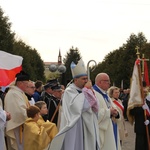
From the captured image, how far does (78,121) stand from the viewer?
21.4 ft

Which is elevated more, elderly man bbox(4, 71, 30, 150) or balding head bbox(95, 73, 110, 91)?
balding head bbox(95, 73, 110, 91)

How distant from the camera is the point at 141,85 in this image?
31.1ft

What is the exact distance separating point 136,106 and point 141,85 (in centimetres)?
51

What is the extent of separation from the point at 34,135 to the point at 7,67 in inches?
95.6

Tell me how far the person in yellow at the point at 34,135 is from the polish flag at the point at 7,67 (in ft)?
5.87

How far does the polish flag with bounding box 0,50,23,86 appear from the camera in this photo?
8.62 meters

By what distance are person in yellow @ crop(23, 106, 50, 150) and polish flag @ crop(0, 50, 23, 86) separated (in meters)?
1.79

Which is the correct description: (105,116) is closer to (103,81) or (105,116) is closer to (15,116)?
(103,81)

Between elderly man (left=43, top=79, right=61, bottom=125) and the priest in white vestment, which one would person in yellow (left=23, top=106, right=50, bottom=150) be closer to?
the priest in white vestment

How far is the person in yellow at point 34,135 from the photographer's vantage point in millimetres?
6812

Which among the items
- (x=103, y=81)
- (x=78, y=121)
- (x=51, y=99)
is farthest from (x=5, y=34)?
(x=78, y=121)

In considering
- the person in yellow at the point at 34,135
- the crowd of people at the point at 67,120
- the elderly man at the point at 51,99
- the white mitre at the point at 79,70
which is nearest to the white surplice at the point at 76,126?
the crowd of people at the point at 67,120

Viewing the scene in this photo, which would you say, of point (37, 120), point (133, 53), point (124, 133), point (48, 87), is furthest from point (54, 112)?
point (133, 53)

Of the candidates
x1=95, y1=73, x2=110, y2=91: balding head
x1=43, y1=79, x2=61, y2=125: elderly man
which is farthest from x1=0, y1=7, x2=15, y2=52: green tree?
x1=95, y1=73, x2=110, y2=91: balding head
